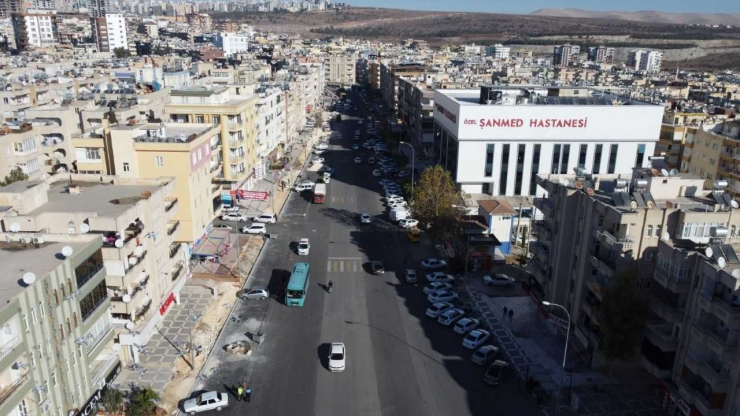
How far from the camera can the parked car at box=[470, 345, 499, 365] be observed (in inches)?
1497

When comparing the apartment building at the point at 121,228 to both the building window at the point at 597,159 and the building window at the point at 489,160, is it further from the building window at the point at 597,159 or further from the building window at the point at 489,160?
the building window at the point at 597,159

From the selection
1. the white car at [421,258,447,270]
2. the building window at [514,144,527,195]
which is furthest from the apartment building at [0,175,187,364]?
the building window at [514,144,527,195]

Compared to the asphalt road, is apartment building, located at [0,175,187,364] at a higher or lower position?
higher

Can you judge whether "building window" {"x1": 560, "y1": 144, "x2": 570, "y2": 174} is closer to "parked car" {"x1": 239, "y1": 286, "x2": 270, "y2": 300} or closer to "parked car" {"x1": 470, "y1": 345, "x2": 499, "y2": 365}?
"parked car" {"x1": 470, "y1": 345, "x2": 499, "y2": 365}

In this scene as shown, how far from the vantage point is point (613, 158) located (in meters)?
71.8

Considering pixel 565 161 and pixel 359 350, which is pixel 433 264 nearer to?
pixel 359 350

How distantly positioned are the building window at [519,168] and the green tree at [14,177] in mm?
56993

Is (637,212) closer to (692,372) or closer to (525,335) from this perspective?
(692,372)

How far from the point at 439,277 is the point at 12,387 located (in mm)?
36575

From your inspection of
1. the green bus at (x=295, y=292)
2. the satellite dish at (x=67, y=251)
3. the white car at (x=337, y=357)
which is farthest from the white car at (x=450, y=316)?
the satellite dish at (x=67, y=251)

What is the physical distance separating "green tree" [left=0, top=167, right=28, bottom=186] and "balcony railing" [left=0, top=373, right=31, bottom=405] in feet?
112

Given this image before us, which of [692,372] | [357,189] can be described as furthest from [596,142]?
[692,372]

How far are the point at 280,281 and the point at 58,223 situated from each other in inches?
887

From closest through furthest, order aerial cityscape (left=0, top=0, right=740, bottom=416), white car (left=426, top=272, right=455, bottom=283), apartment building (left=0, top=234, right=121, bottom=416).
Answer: apartment building (left=0, top=234, right=121, bottom=416) → aerial cityscape (left=0, top=0, right=740, bottom=416) → white car (left=426, top=272, right=455, bottom=283)
